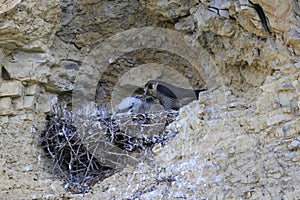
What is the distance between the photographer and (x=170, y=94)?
4.53 m

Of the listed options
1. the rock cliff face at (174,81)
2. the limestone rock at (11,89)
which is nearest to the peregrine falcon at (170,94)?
the rock cliff face at (174,81)

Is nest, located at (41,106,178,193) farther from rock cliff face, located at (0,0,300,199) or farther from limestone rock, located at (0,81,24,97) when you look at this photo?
limestone rock, located at (0,81,24,97)

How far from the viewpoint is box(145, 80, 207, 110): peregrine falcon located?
4.42m

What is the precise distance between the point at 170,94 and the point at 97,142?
0.96 metres

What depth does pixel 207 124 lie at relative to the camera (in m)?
3.54

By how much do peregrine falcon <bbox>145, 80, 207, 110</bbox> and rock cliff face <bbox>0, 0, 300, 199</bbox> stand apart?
0.41 ft

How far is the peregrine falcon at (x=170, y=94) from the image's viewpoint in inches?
174

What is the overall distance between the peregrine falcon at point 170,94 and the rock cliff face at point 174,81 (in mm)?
124

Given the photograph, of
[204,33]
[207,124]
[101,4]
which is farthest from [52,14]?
[207,124]

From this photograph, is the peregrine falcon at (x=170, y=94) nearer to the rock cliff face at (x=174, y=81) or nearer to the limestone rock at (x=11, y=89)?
the rock cliff face at (x=174, y=81)

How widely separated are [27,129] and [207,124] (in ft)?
5.14

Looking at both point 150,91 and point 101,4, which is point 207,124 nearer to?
point 150,91

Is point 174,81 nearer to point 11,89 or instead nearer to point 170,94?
point 170,94

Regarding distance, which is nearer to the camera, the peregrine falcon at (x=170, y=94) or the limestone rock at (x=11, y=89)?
the limestone rock at (x=11, y=89)
